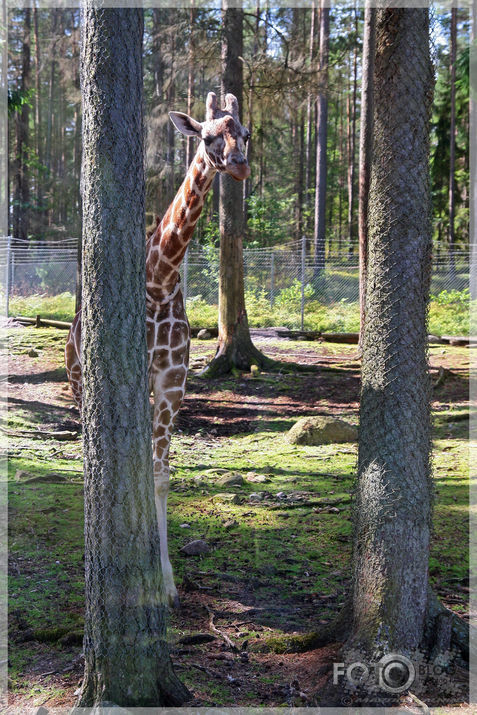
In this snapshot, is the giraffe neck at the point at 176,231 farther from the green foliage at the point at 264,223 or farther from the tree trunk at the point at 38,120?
the tree trunk at the point at 38,120

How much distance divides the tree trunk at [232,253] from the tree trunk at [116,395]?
8.80m

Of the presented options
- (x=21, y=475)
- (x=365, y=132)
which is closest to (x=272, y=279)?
(x=365, y=132)

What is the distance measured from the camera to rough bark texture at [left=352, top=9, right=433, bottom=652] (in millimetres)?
3189

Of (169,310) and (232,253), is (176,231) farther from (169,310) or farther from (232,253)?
(232,253)

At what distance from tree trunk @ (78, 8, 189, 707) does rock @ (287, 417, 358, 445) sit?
5.87 metres

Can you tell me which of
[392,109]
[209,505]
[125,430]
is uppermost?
[392,109]

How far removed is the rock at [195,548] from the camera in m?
5.05

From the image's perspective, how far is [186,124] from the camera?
4.21m

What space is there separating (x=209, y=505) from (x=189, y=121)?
11.6ft

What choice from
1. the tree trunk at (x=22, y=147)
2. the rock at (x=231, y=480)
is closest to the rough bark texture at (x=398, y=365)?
the rock at (x=231, y=480)

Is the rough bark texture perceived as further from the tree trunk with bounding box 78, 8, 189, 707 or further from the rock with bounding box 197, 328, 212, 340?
the rock with bounding box 197, 328, 212, 340

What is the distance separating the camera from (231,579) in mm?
4566

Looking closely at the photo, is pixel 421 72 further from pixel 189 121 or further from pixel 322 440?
pixel 322 440

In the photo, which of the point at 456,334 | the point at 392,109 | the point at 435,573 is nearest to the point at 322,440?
the point at 435,573
